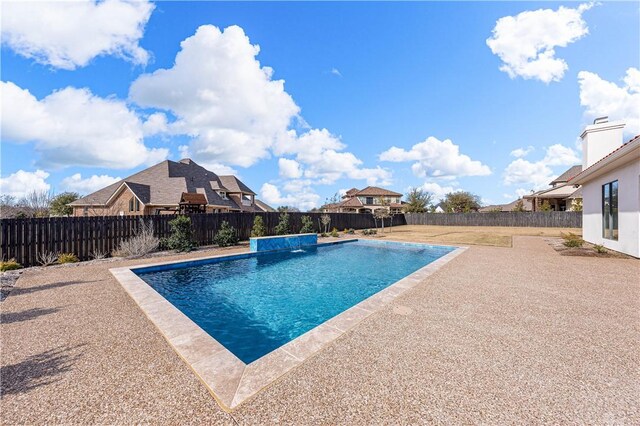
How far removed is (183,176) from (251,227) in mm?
17169

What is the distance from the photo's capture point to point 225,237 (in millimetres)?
13680

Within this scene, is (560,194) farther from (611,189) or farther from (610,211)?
(611,189)

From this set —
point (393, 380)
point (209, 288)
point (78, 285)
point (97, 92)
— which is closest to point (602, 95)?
point (393, 380)

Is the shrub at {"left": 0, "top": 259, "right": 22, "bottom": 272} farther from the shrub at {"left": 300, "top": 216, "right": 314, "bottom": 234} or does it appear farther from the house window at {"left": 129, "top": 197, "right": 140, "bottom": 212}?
the house window at {"left": 129, "top": 197, "right": 140, "bottom": 212}

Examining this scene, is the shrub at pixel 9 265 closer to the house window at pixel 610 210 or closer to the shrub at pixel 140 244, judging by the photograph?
the shrub at pixel 140 244

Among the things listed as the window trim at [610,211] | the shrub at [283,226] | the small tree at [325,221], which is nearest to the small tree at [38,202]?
the shrub at [283,226]

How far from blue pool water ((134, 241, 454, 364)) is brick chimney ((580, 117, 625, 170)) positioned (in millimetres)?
9737

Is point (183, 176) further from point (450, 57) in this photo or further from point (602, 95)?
point (602, 95)

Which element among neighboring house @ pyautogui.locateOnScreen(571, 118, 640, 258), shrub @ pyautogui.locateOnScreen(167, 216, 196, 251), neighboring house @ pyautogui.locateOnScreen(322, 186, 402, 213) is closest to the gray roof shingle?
shrub @ pyautogui.locateOnScreen(167, 216, 196, 251)

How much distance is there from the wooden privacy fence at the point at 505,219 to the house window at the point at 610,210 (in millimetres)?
20281

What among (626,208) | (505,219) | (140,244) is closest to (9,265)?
(140,244)

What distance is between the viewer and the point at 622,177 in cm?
923

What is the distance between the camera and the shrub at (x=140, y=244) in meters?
10.4

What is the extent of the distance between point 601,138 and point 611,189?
5103 millimetres
